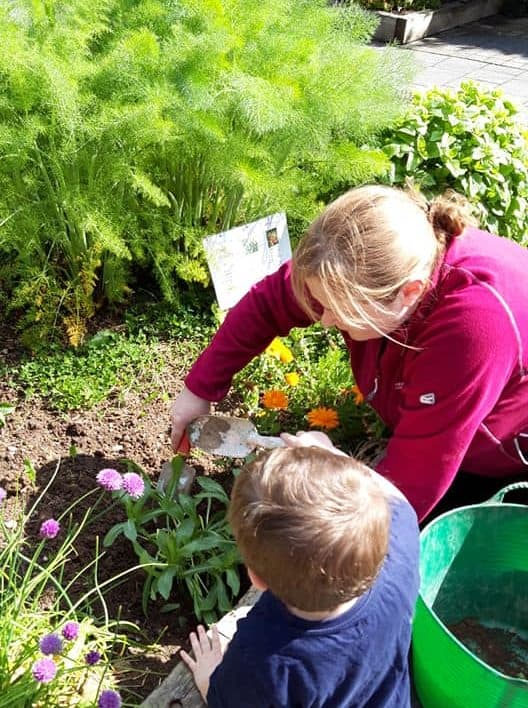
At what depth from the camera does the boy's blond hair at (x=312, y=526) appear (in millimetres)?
1069

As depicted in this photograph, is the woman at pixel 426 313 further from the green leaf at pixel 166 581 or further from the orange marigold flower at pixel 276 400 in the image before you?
the green leaf at pixel 166 581

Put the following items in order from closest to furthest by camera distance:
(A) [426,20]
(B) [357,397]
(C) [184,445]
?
1. (C) [184,445]
2. (B) [357,397]
3. (A) [426,20]

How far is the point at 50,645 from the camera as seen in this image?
4.46 ft

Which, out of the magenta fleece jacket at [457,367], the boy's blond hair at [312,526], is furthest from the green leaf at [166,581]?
the boy's blond hair at [312,526]

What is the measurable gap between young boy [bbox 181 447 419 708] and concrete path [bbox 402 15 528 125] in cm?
489

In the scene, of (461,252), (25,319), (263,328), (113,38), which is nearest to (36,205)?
(25,319)

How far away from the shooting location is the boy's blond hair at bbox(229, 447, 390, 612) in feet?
3.51

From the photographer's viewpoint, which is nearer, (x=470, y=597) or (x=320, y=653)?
(x=320, y=653)

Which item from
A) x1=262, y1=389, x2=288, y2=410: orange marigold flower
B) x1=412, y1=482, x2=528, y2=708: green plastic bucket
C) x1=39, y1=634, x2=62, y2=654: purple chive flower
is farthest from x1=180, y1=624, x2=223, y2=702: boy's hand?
x1=262, y1=389, x2=288, y2=410: orange marigold flower

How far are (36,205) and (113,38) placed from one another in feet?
2.36

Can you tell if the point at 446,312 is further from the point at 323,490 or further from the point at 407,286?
the point at 323,490

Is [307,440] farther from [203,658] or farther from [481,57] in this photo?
[481,57]

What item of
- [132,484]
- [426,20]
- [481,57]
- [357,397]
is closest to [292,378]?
[357,397]

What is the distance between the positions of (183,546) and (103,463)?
0.47 meters
